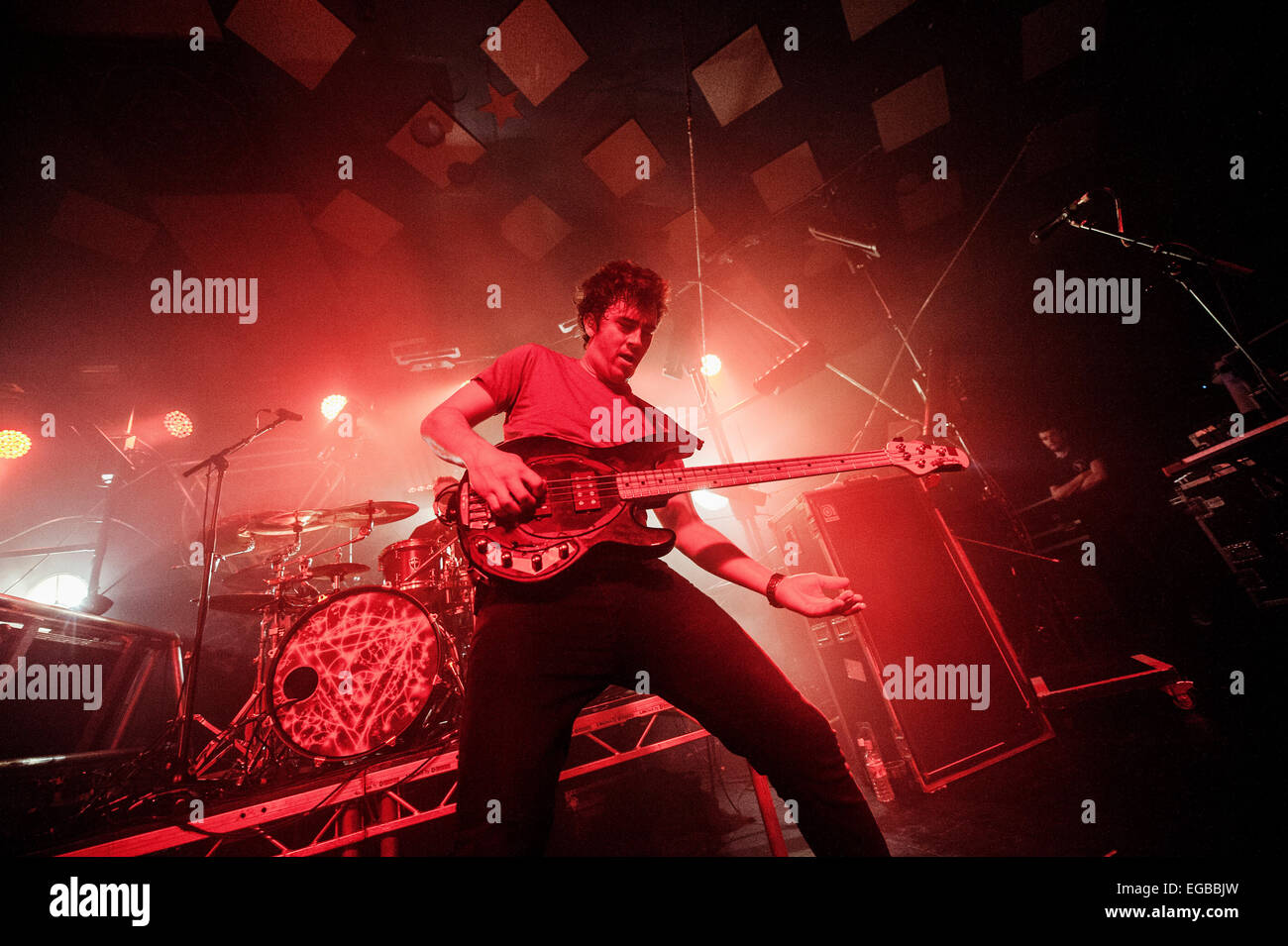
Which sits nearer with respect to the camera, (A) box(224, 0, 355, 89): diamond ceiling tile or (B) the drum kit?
(B) the drum kit

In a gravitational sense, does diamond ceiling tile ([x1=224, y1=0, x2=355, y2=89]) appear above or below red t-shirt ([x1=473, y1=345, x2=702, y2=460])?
above

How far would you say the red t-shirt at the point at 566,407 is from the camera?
6.53ft

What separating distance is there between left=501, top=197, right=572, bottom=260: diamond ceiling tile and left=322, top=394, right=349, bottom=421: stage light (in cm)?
360

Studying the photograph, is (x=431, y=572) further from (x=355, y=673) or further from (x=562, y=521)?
(x=562, y=521)

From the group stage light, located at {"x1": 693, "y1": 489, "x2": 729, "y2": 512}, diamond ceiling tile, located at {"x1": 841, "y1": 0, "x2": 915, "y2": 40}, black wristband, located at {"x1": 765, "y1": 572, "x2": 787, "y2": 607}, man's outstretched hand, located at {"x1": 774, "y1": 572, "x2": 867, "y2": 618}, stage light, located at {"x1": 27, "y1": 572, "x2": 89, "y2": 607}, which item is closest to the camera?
man's outstretched hand, located at {"x1": 774, "y1": 572, "x2": 867, "y2": 618}

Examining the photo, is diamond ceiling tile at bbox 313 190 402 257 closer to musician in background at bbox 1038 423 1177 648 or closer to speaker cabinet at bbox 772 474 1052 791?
speaker cabinet at bbox 772 474 1052 791

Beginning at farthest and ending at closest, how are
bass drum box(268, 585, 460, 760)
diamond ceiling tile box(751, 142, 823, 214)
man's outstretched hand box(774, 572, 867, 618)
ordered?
diamond ceiling tile box(751, 142, 823, 214)
bass drum box(268, 585, 460, 760)
man's outstretched hand box(774, 572, 867, 618)

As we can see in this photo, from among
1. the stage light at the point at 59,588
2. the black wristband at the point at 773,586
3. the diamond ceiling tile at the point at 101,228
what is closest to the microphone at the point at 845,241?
the black wristband at the point at 773,586

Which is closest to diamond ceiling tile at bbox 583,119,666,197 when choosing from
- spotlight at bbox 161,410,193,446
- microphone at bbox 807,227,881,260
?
microphone at bbox 807,227,881,260

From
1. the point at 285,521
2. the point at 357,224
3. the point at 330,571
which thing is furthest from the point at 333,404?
the point at 330,571

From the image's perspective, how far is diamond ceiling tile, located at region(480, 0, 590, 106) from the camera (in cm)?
446

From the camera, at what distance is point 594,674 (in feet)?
4.56
